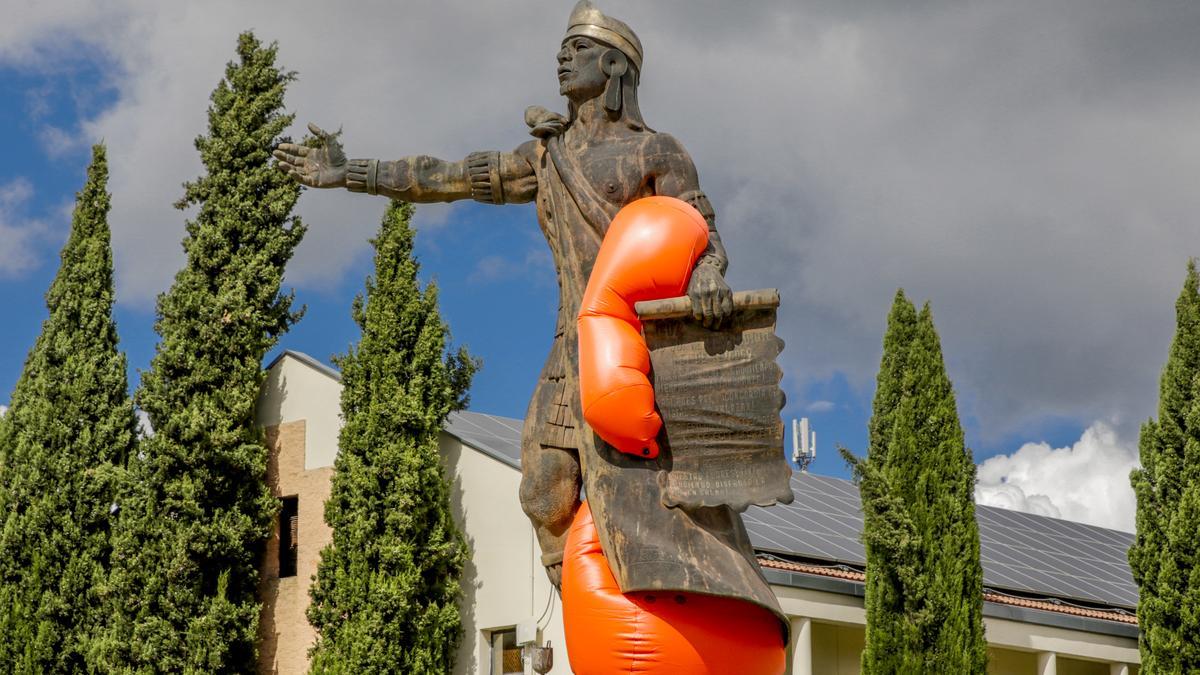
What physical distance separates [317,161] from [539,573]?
373 inches

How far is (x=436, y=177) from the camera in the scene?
7.06m

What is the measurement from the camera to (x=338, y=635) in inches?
641

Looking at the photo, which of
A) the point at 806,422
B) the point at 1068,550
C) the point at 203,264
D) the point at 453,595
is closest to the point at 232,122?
the point at 203,264

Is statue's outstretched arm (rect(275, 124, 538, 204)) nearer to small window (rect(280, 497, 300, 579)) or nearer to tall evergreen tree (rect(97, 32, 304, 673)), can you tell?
tall evergreen tree (rect(97, 32, 304, 673))

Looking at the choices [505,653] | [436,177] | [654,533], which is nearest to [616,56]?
[436,177]

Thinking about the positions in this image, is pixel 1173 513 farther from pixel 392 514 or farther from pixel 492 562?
pixel 392 514

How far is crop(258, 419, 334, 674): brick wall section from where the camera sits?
17.9m

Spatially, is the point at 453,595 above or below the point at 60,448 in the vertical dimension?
below

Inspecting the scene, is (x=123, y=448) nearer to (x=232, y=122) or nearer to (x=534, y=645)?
(x=232, y=122)

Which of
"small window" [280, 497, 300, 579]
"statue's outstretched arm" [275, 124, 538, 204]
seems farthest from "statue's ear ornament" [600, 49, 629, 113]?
"small window" [280, 497, 300, 579]

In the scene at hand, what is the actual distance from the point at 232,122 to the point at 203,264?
189cm

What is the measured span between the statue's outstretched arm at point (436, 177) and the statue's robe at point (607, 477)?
17cm

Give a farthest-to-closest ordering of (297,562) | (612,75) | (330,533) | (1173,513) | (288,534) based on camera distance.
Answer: (288,534), (297,562), (330,533), (1173,513), (612,75)

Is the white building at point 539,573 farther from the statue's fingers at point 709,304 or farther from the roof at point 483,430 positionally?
the statue's fingers at point 709,304
